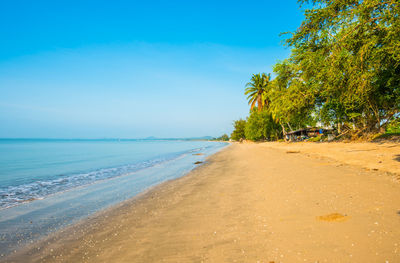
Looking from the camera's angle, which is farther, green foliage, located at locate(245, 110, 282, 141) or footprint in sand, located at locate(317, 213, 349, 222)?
green foliage, located at locate(245, 110, 282, 141)

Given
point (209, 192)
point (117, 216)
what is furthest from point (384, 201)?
point (117, 216)

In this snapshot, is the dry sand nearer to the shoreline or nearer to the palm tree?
the shoreline

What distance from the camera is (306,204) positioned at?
4.62 m

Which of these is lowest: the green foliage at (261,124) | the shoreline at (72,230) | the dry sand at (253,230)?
the shoreline at (72,230)

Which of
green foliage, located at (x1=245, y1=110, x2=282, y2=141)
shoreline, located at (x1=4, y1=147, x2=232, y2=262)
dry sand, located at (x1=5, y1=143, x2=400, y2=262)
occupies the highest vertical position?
green foliage, located at (x1=245, y1=110, x2=282, y2=141)

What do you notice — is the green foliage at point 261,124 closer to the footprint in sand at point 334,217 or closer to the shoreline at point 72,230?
the shoreline at point 72,230

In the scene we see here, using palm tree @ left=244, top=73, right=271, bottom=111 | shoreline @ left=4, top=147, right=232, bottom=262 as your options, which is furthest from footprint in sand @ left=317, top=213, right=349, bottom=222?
palm tree @ left=244, top=73, right=271, bottom=111

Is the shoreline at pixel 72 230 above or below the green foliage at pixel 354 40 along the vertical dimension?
below

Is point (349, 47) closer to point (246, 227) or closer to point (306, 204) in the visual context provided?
point (306, 204)

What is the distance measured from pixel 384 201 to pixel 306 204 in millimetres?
1609

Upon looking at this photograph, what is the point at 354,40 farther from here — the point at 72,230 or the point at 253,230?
the point at 72,230

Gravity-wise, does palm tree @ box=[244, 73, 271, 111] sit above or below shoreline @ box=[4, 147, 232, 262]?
above

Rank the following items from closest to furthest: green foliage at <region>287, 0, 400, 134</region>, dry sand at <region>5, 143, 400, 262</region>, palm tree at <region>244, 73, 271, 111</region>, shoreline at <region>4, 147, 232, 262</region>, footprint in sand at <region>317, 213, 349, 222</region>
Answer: dry sand at <region>5, 143, 400, 262</region> → footprint in sand at <region>317, 213, 349, 222</region> → shoreline at <region>4, 147, 232, 262</region> → green foliage at <region>287, 0, 400, 134</region> → palm tree at <region>244, 73, 271, 111</region>

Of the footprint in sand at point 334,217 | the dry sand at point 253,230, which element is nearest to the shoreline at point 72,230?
the dry sand at point 253,230
